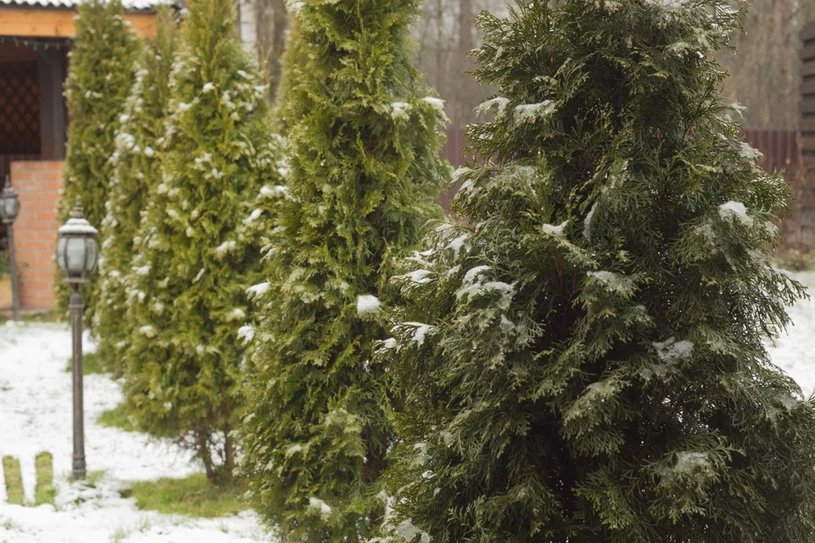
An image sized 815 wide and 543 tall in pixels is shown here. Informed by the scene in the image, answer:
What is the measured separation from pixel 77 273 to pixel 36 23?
27.2 feet

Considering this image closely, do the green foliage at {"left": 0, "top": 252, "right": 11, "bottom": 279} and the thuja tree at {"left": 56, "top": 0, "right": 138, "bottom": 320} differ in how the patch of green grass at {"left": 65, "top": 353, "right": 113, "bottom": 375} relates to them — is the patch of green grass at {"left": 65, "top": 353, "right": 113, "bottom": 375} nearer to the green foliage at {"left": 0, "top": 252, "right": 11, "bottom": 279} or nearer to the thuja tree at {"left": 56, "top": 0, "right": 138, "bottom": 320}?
the thuja tree at {"left": 56, "top": 0, "right": 138, "bottom": 320}

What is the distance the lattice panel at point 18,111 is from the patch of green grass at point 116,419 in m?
10.4

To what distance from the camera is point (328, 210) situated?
438 centimetres

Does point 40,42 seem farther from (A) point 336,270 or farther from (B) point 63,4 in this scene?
(A) point 336,270

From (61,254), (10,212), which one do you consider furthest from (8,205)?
(61,254)

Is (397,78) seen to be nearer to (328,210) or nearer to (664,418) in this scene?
(328,210)

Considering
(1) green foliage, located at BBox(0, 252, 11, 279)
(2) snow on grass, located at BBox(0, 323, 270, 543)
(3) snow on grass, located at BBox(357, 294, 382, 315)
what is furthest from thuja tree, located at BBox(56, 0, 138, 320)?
(3) snow on grass, located at BBox(357, 294, 382, 315)

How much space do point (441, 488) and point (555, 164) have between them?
1073mm

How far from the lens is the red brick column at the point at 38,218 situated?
1394 centimetres

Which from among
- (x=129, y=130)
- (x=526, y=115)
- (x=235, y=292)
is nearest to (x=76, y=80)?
(x=129, y=130)

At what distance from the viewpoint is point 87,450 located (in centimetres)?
798

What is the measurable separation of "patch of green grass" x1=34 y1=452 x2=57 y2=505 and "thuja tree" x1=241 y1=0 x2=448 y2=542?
2.60 meters

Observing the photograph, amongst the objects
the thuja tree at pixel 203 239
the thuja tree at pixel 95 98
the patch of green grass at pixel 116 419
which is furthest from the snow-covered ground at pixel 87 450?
the thuja tree at pixel 95 98

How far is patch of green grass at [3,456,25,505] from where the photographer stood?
248 inches
